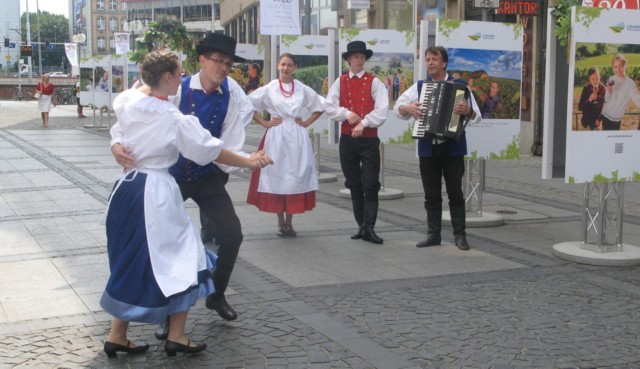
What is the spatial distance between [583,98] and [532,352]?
304cm

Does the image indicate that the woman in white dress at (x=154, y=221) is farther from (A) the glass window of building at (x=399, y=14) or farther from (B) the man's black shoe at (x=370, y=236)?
(A) the glass window of building at (x=399, y=14)

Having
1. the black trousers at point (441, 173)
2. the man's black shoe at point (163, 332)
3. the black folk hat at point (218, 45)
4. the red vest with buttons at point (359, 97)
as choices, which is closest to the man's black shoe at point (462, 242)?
the black trousers at point (441, 173)

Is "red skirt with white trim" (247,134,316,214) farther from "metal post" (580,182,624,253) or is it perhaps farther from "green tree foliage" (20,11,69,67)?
"green tree foliage" (20,11,69,67)

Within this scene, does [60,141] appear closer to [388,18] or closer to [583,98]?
[388,18]

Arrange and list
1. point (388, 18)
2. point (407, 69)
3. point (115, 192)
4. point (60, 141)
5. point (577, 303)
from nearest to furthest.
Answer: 1. point (115, 192)
2. point (577, 303)
3. point (407, 69)
4. point (60, 141)
5. point (388, 18)

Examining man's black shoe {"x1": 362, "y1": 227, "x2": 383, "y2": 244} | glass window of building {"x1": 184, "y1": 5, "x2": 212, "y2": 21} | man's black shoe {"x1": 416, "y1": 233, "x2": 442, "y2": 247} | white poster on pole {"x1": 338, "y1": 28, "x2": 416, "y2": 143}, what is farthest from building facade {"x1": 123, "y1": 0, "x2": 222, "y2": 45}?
man's black shoe {"x1": 416, "y1": 233, "x2": 442, "y2": 247}

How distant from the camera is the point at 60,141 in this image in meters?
20.8

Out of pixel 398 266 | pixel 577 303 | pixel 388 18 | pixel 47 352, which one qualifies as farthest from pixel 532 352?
pixel 388 18

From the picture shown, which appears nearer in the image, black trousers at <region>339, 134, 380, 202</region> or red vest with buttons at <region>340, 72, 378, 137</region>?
black trousers at <region>339, 134, 380, 202</region>

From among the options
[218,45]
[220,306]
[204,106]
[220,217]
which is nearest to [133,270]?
[220,217]

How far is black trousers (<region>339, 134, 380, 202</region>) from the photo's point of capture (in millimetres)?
8297

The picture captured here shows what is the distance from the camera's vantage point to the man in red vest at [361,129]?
Answer: 27.1 feet

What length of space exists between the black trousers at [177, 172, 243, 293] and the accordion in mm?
2759

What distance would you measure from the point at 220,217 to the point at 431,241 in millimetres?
3118
